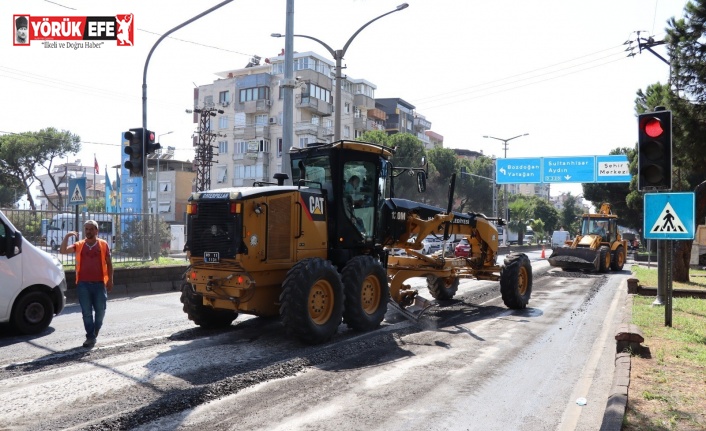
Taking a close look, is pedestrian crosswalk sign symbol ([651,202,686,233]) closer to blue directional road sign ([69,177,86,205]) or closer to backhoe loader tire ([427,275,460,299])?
backhoe loader tire ([427,275,460,299])

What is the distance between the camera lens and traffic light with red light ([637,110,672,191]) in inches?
359

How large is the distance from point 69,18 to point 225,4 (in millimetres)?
5611

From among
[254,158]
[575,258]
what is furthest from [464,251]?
[254,158]

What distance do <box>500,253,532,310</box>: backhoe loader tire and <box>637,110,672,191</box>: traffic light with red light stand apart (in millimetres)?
4098

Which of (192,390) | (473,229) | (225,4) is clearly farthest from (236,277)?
(225,4)

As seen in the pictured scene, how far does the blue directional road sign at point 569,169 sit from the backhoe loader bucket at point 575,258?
10096 millimetres

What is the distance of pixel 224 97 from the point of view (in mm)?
66062

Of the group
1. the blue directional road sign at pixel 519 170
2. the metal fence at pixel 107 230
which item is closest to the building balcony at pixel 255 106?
the blue directional road sign at pixel 519 170

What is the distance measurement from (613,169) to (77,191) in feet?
90.9

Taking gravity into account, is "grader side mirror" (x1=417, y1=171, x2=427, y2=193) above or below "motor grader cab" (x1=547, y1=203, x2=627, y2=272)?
above

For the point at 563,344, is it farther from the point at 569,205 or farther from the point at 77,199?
the point at 569,205

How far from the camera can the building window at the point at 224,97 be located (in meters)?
65.7

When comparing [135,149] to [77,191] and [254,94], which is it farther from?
[254,94]

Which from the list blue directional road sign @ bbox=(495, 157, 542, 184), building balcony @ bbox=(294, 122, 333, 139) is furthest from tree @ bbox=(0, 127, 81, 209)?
blue directional road sign @ bbox=(495, 157, 542, 184)
